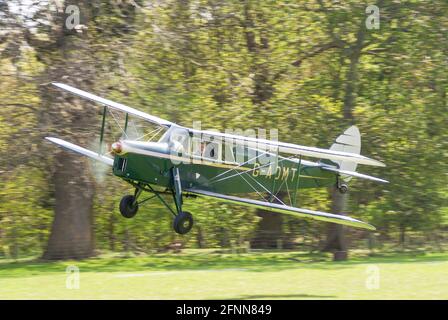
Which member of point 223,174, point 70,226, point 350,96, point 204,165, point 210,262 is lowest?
point 210,262

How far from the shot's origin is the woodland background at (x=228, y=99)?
81.2 feet

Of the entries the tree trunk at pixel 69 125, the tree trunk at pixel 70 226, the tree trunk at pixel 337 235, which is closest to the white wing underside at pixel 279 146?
the tree trunk at pixel 69 125

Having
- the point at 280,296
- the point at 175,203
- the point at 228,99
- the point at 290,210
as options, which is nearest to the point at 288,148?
the point at 290,210

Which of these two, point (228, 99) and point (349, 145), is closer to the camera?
point (349, 145)

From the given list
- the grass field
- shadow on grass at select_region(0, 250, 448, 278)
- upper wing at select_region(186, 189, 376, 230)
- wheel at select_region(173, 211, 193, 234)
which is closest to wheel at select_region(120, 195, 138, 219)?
wheel at select_region(173, 211, 193, 234)

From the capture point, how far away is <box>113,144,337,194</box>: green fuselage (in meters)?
18.7

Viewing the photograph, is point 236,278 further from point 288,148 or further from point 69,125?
point 69,125

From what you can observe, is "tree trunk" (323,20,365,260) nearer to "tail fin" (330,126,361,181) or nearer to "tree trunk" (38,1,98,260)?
"tail fin" (330,126,361,181)

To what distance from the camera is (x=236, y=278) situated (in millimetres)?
19625

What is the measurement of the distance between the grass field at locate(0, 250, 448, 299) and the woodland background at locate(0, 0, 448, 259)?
1.95m

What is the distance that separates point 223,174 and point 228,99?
872 cm

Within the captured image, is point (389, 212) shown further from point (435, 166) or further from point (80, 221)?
point (80, 221)

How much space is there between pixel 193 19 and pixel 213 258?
7.95m

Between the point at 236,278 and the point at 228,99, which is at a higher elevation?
the point at 228,99
